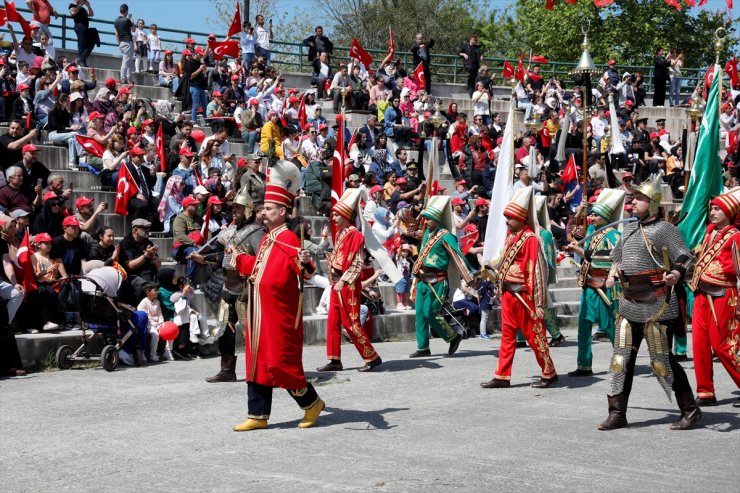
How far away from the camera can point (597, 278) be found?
12.7m

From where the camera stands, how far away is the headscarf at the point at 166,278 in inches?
587

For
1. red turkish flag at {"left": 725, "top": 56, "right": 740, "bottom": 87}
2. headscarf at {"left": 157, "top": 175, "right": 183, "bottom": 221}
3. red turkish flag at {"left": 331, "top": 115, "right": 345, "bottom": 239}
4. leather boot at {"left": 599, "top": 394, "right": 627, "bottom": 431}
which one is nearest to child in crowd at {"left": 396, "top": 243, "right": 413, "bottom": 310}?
headscarf at {"left": 157, "top": 175, "right": 183, "bottom": 221}

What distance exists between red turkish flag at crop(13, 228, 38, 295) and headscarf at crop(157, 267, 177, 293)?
6.05ft

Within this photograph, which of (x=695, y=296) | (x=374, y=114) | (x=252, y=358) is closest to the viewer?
(x=252, y=358)

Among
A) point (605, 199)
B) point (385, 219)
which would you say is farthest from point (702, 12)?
point (605, 199)

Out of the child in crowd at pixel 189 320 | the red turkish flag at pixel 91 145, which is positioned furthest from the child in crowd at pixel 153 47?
the child in crowd at pixel 189 320

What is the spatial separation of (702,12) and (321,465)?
49.0 meters

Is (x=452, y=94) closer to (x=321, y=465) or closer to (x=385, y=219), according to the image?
Answer: (x=385, y=219)

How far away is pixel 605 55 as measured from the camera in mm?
52125

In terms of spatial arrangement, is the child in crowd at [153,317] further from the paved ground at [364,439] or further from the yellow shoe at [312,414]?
the yellow shoe at [312,414]

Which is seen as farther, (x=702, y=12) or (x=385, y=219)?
(x=702, y=12)

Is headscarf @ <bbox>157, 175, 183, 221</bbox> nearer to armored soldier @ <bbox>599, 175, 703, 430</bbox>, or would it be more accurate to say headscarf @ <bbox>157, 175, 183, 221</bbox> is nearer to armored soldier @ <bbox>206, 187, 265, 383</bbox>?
armored soldier @ <bbox>206, 187, 265, 383</bbox>

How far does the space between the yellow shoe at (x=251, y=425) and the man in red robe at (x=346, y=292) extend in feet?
12.0

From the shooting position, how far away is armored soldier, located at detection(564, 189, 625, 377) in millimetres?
12320
